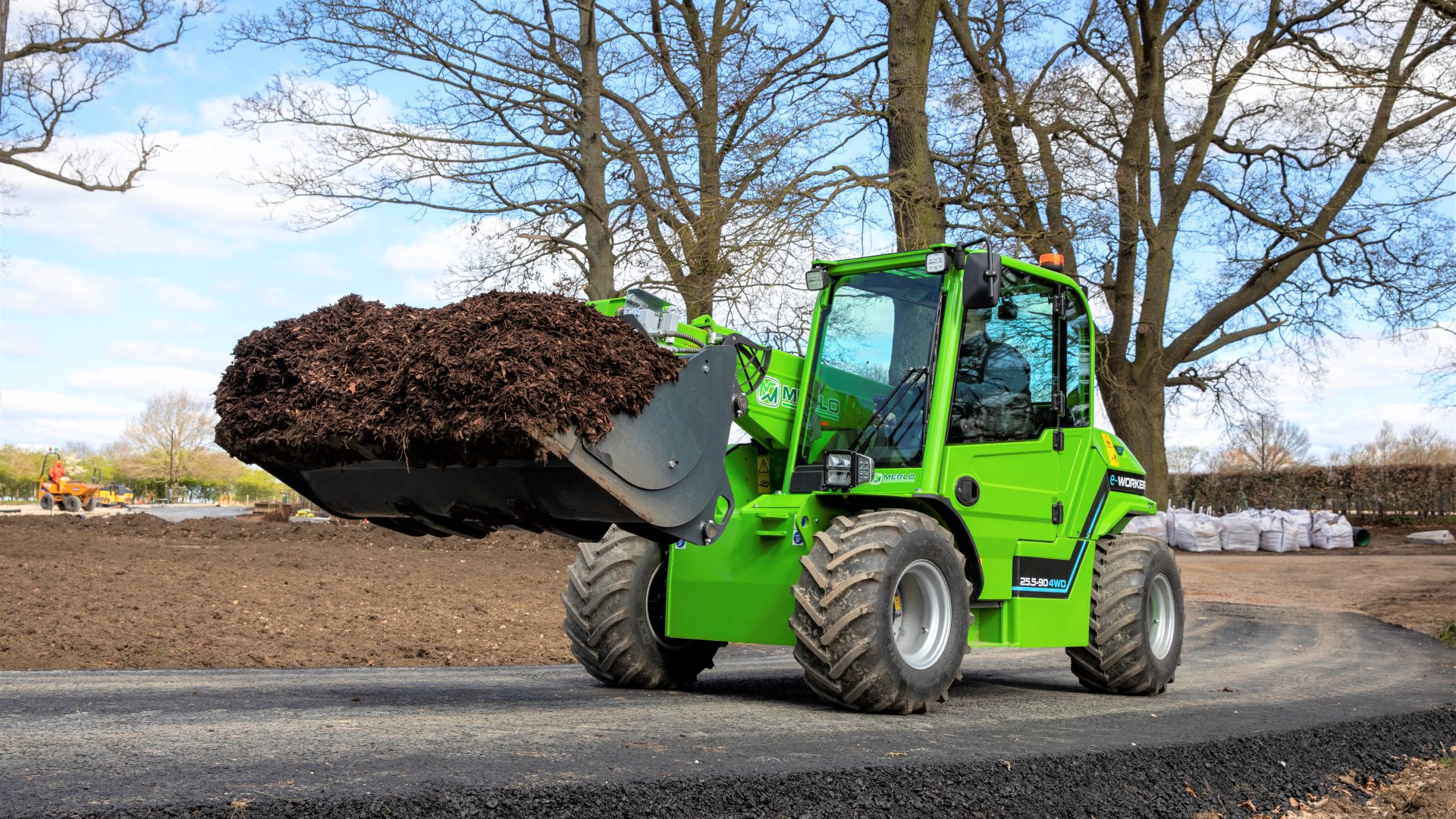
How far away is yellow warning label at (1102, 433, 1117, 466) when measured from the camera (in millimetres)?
8625

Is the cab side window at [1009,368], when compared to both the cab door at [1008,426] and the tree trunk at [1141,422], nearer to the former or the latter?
Result: the cab door at [1008,426]

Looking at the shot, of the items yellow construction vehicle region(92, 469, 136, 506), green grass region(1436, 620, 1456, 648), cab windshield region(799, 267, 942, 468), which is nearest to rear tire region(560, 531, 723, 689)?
cab windshield region(799, 267, 942, 468)

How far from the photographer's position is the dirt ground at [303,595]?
31.4 feet

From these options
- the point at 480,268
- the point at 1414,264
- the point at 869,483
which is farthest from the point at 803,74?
the point at 869,483

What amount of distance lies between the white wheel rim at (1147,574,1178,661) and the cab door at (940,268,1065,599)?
60.1 inches

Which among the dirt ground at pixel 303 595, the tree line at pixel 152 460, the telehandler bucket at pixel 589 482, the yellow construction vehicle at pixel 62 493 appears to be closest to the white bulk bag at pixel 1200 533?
the dirt ground at pixel 303 595

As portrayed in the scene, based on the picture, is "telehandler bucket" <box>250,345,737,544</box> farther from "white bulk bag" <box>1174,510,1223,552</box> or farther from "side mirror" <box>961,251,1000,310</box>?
"white bulk bag" <box>1174,510,1223,552</box>

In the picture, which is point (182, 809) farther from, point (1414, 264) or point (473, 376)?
point (1414, 264)

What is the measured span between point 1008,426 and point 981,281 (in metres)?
1.11

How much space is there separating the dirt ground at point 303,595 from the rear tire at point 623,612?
288 centimetres

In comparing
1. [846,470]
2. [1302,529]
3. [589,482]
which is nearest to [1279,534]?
[1302,529]

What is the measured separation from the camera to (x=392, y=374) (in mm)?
5363

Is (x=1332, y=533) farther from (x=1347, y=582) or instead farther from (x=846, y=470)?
(x=846, y=470)

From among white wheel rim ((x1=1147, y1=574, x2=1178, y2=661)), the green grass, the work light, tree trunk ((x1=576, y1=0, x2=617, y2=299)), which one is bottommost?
the green grass
